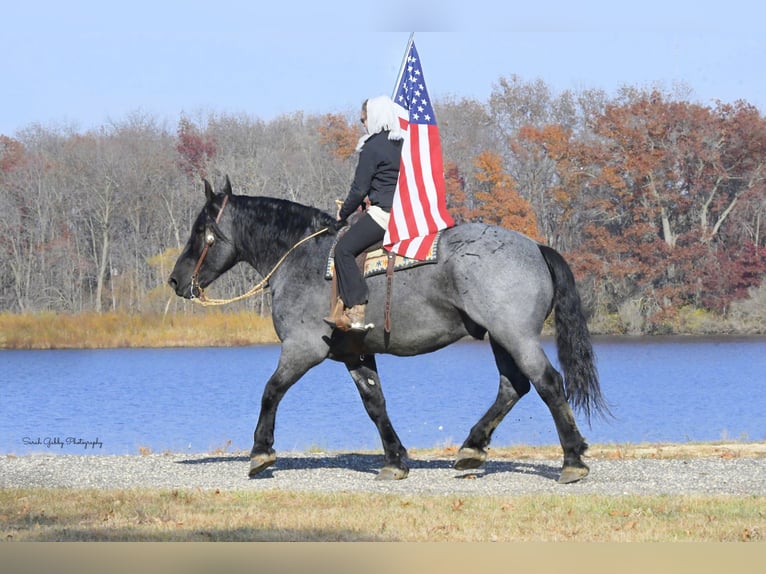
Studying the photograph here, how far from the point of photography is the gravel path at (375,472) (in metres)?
11.5

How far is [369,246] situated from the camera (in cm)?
1214

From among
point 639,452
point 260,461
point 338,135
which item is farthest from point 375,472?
point 338,135

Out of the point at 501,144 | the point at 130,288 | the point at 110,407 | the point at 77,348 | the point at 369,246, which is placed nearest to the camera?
the point at 369,246

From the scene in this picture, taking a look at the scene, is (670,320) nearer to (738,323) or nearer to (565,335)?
(738,323)

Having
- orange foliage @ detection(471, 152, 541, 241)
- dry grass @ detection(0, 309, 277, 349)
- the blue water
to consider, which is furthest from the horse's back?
orange foliage @ detection(471, 152, 541, 241)

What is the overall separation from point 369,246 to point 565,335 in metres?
2.10

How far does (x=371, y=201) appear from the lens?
12.2 metres

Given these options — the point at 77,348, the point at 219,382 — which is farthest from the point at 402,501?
the point at 77,348

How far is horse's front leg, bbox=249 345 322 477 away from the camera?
12211 mm

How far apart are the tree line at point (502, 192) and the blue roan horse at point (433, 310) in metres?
38.7

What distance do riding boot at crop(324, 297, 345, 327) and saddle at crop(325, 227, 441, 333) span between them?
8 centimetres

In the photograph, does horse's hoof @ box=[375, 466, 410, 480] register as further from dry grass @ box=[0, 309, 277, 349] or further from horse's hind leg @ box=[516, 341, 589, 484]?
dry grass @ box=[0, 309, 277, 349]
